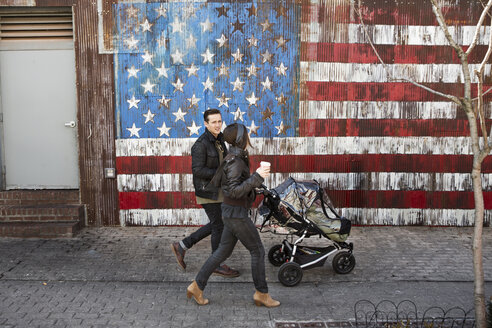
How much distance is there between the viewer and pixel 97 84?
766cm

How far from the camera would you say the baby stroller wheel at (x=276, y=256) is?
20.0ft

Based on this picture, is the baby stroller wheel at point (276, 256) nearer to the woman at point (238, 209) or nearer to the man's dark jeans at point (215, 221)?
the man's dark jeans at point (215, 221)

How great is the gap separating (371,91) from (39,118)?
5546mm

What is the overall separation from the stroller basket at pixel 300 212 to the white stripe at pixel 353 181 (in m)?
2.03

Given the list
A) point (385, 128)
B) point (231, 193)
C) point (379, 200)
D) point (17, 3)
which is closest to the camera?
point (231, 193)

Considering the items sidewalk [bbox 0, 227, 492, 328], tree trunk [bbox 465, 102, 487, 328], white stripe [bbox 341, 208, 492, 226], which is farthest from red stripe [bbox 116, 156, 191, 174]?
tree trunk [bbox 465, 102, 487, 328]

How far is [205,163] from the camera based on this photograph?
5.56 meters

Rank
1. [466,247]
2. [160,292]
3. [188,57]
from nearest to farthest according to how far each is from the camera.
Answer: [160,292]
[466,247]
[188,57]

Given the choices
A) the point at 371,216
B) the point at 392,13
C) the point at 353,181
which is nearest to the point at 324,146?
the point at 353,181

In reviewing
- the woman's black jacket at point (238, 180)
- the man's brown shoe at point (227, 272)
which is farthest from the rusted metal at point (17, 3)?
the man's brown shoe at point (227, 272)

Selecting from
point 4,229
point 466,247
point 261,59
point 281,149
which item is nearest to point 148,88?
point 261,59

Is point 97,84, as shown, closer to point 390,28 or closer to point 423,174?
point 390,28

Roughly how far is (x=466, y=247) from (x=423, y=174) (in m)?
1.42

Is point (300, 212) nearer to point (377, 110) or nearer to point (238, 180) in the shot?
point (238, 180)
